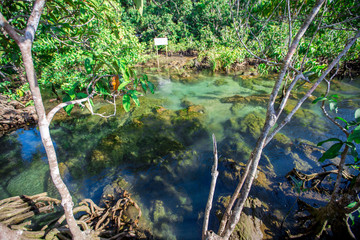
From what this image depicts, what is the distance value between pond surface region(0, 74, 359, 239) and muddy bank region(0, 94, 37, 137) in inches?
15.5

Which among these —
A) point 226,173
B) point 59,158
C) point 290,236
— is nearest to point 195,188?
point 226,173

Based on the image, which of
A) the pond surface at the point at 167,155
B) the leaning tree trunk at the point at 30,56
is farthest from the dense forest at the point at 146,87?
the pond surface at the point at 167,155

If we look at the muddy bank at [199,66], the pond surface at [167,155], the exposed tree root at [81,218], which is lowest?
the pond surface at [167,155]

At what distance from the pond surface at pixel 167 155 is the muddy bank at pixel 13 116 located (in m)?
0.39

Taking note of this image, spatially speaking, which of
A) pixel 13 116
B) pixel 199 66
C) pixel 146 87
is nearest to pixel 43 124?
pixel 146 87

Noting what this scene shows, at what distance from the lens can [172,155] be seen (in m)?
4.51

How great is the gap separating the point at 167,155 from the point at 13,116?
5551mm

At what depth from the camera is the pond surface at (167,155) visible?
323cm

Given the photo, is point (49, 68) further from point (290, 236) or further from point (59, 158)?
point (290, 236)

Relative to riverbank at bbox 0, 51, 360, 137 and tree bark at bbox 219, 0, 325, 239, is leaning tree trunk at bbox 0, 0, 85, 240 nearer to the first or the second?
tree bark at bbox 219, 0, 325, 239

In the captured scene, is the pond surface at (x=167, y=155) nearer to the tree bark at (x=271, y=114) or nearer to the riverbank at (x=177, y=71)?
the riverbank at (x=177, y=71)

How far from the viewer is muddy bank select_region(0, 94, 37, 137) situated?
5.53m

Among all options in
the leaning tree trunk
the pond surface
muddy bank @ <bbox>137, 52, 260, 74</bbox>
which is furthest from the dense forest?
muddy bank @ <bbox>137, 52, 260, 74</bbox>

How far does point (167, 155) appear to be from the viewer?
4.52 meters
